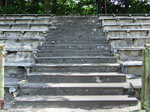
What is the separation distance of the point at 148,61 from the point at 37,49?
3387 mm

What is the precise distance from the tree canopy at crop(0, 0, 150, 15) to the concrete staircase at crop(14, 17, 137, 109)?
729cm

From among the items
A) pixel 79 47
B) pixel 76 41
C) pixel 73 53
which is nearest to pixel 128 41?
pixel 79 47

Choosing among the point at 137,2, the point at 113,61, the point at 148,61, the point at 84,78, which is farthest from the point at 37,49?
the point at 137,2

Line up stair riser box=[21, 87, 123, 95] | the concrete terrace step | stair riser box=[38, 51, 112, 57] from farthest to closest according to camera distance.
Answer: the concrete terrace step → stair riser box=[38, 51, 112, 57] → stair riser box=[21, 87, 123, 95]

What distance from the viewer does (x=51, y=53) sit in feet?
16.5

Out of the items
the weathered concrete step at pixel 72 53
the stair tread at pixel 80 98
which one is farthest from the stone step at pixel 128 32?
the stair tread at pixel 80 98

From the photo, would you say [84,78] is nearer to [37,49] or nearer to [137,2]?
[37,49]

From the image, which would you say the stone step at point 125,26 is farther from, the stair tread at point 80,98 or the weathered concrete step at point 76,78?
the stair tread at point 80,98

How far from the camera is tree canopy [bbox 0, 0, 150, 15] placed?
1225cm

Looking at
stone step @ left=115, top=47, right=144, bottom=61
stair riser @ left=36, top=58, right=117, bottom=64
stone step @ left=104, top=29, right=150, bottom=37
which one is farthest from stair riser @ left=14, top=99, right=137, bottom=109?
stone step @ left=104, top=29, right=150, bottom=37

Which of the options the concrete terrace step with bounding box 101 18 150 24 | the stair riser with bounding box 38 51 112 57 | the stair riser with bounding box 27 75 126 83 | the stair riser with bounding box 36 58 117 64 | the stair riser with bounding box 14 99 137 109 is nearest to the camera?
the stair riser with bounding box 14 99 137 109

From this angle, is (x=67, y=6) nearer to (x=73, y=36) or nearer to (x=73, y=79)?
(x=73, y=36)

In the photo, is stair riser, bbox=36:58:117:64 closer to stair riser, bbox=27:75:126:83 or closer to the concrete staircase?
the concrete staircase

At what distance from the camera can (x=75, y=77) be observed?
3916 millimetres
